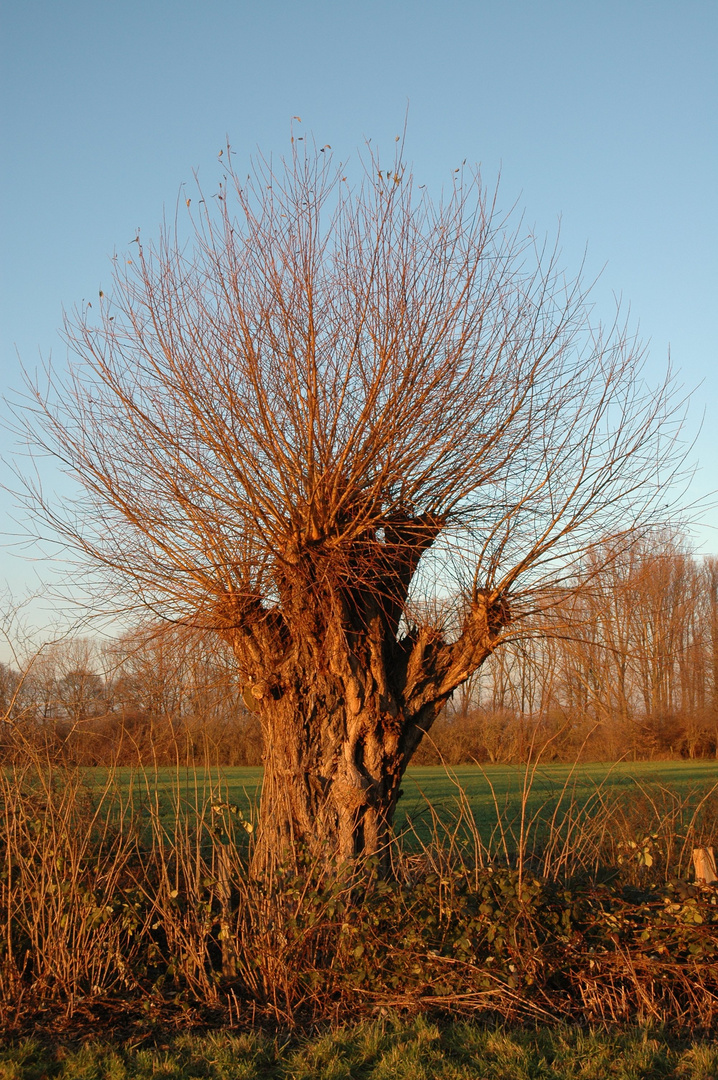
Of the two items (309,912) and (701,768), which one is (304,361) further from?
(701,768)

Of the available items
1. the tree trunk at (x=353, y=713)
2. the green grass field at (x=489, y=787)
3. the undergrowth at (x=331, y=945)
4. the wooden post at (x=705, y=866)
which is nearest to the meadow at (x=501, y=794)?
the green grass field at (x=489, y=787)

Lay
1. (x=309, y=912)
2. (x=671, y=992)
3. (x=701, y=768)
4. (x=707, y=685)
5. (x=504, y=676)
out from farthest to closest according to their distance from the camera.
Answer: (x=707, y=685) → (x=701, y=768) → (x=504, y=676) → (x=309, y=912) → (x=671, y=992)

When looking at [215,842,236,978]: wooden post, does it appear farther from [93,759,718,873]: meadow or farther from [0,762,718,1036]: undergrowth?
[93,759,718,873]: meadow

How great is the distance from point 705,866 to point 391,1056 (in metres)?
2.78

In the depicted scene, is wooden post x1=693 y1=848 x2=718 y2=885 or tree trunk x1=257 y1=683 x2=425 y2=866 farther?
tree trunk x1=257 y1=683 x2=425 y2=866

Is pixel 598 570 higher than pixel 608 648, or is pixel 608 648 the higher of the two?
pixel 598 570

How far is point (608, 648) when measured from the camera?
23.1 feet

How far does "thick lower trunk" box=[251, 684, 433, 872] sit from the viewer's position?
22.5 feet

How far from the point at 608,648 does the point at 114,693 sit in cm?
411

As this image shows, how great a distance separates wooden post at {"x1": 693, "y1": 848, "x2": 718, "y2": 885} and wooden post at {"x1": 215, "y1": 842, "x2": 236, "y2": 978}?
9.93 ft

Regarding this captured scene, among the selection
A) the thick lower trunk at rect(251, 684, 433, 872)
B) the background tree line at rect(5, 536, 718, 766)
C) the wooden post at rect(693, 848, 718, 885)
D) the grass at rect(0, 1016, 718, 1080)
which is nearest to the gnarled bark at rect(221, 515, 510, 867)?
the thick lower trunk at rect(251, 684, 433, 872)

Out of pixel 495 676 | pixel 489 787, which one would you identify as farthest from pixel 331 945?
pixel 489 787

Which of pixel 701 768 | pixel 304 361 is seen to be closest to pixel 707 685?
pixel 701 768

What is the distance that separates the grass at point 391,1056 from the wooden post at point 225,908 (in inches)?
30.5
